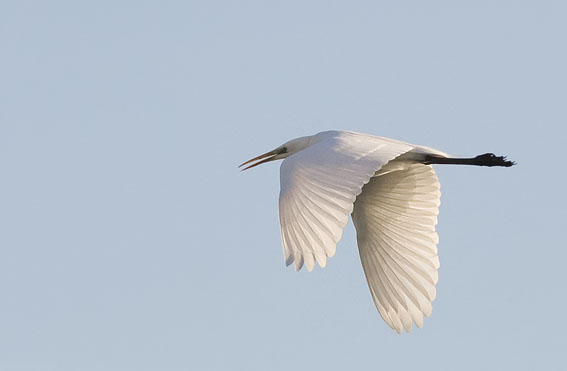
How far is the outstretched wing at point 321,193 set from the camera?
10195 mm

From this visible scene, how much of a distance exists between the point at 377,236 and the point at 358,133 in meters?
1.34

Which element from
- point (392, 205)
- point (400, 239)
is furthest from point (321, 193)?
point (392, 205)

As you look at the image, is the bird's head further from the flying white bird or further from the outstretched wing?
the outstretched wing

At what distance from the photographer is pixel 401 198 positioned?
547 inches

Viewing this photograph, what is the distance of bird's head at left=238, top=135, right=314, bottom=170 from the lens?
567 inches

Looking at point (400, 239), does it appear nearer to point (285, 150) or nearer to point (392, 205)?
point (392, 205)

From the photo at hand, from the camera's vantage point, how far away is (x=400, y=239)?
13.7 metres

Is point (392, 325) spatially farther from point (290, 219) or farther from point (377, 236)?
point (290, 219)

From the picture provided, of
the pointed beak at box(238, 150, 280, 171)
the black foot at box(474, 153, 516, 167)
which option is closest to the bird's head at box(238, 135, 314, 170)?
the pointed beak at box(238, 150, 280, 171)

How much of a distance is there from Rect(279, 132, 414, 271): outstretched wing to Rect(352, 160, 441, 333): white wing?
167cm

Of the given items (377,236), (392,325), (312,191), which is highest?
(312,191)

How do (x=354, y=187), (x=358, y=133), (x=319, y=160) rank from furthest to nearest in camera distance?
(x=358, y=133) < (x=319, y=160) < (x=354, y=187)

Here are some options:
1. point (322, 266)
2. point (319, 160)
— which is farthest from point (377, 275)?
point (322, 266)

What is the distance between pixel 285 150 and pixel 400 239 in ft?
6.55
